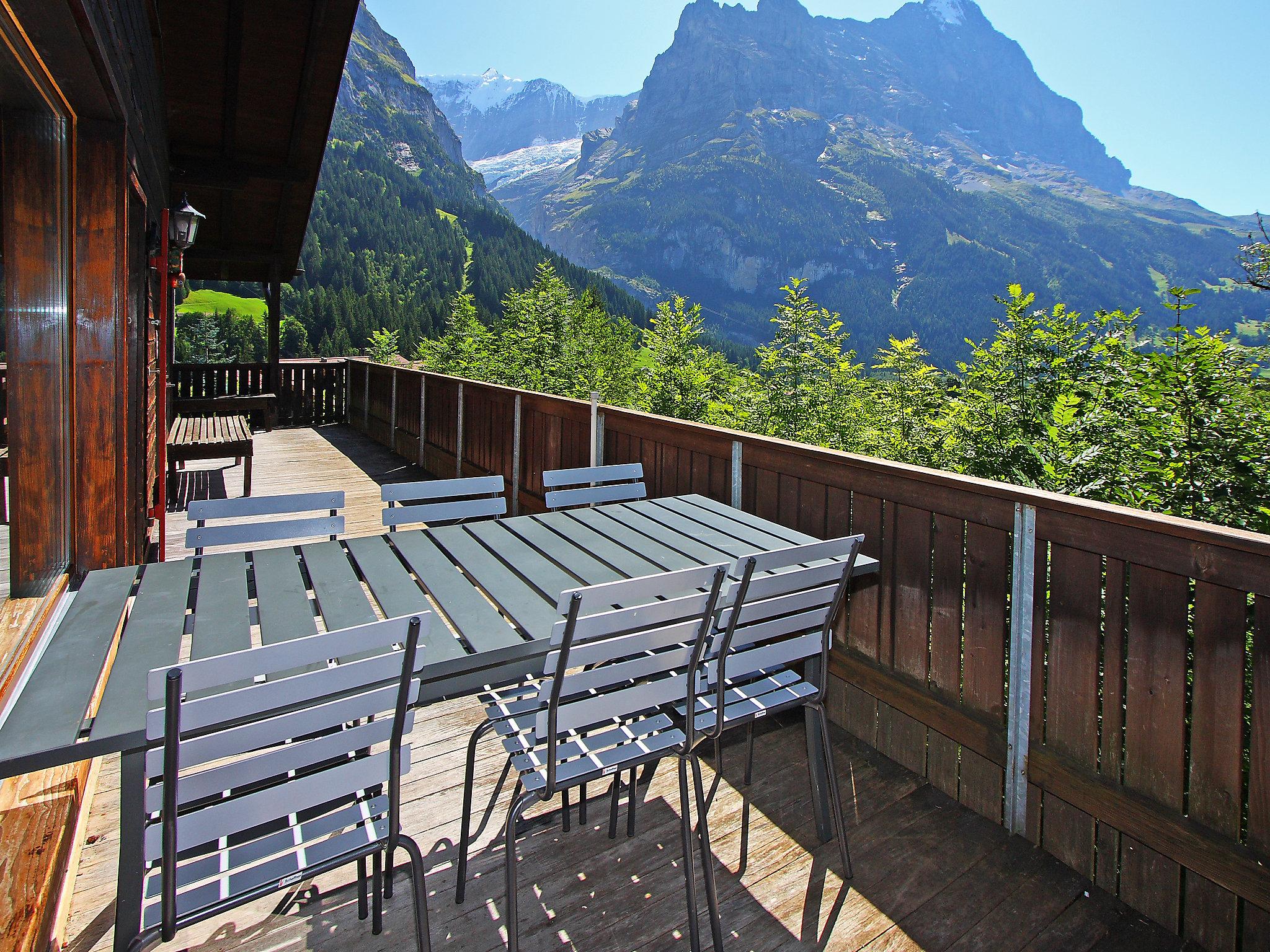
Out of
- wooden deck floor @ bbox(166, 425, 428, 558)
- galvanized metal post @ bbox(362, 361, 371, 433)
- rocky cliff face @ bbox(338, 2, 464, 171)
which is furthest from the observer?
rocky cliff face @ bbox(338, 2, 464, 171)

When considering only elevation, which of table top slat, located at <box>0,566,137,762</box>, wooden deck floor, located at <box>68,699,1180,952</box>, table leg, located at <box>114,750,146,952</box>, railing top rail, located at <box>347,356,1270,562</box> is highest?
railing top rail, located at <box>347,356,1270,562</box>

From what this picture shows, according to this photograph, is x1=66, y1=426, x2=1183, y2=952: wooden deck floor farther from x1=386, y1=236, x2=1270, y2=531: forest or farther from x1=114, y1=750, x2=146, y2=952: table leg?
x1=386, y1=236, x2=1270, y2=531: forest

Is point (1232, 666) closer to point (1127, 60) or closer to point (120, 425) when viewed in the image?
point (120, 425)

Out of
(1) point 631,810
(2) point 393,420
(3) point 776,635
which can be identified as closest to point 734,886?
(1) point 631,810

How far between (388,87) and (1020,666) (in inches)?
5504

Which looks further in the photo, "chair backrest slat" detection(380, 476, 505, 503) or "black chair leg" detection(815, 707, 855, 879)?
"chair backrest slat" detection(380, 476, 505, 503)

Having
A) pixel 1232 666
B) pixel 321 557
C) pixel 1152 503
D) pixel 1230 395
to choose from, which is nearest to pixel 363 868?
pixel 321 557

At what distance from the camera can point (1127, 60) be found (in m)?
148

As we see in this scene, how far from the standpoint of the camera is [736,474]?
3271 millimetres

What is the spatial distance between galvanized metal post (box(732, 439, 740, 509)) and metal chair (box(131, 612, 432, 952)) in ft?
6.35

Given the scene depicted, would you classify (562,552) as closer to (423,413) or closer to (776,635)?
(776,635)

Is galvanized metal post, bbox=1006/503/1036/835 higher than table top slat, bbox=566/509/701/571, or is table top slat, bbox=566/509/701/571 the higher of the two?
table top slat, bbox=566/509/701/571

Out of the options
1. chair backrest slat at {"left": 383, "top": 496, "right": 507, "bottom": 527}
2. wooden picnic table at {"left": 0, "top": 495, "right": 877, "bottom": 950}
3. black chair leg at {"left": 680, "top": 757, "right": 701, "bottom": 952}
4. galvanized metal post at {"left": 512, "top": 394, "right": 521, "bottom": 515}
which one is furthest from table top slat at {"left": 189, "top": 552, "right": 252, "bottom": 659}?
galvanized metal post at {"left": 512, "top": 394, "right": 521, "bottom": 515}

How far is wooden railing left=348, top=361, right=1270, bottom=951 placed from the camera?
1765 millimetres
